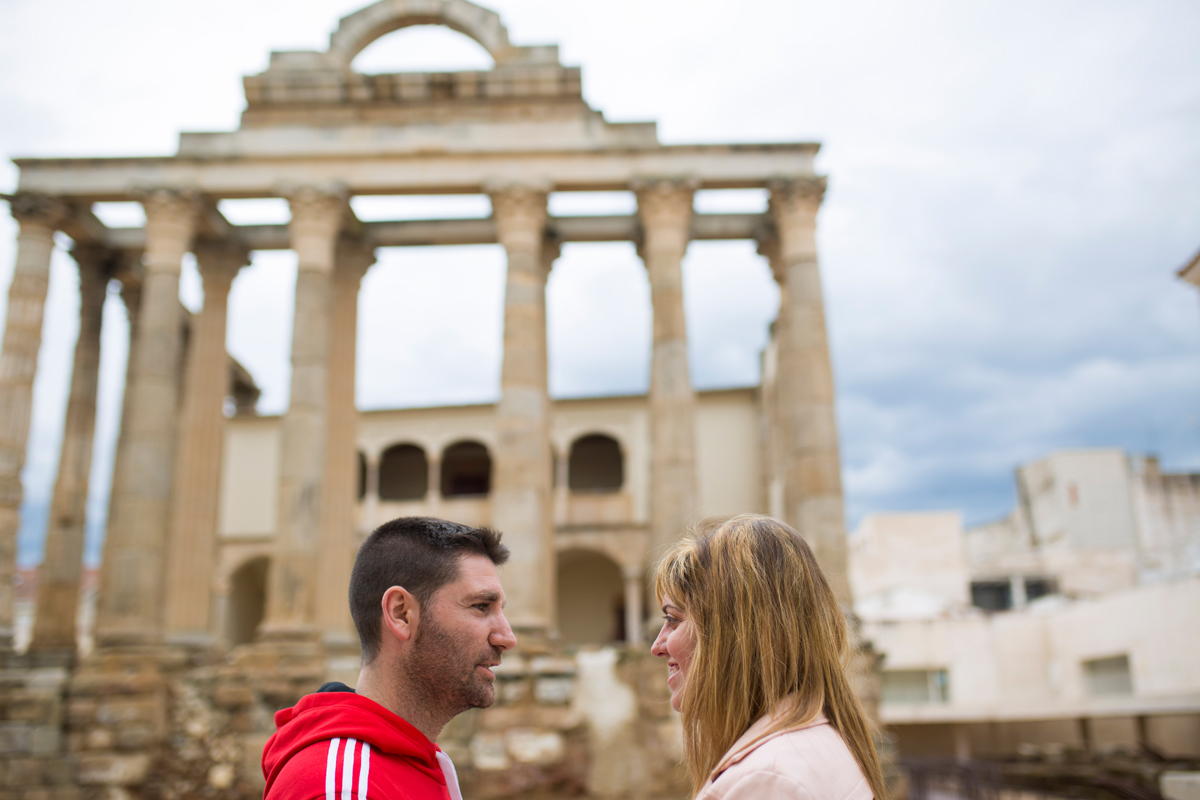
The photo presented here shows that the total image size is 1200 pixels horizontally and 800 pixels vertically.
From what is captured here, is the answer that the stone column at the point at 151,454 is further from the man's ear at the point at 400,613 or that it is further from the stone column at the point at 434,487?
the man's ear at the point at 400,613

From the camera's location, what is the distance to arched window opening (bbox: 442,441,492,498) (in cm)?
3391

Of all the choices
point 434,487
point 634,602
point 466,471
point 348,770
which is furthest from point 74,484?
point 348,770

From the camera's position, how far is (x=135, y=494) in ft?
59.4

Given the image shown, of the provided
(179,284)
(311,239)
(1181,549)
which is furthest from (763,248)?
(1181,549)

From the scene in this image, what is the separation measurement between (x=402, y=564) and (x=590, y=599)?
30.3m

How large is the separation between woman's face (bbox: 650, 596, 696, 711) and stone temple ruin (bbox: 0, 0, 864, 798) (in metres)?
13.0

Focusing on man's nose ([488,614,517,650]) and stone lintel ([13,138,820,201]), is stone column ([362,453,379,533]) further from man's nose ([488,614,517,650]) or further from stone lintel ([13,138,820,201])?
man's nose ([488,614,517,650])

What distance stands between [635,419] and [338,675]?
15533 mm

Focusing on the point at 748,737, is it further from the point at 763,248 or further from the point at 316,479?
Result: the point at 763,248

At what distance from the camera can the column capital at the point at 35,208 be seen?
1947cm

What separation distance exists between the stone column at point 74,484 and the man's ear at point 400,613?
2010cm

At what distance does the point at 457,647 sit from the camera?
9.04ft

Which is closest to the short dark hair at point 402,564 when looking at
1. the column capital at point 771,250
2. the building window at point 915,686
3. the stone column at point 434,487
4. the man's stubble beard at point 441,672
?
the man's stubble beard at point 441,672

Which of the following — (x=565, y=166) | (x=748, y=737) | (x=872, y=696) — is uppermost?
(x=565, y=166)
